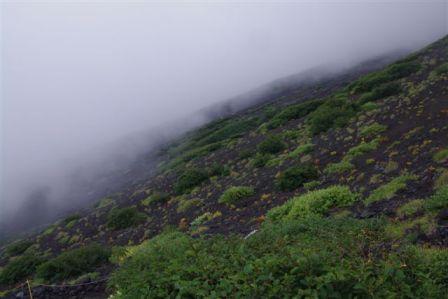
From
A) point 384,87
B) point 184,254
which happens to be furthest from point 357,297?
point 384,87

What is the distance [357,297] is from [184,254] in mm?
2606

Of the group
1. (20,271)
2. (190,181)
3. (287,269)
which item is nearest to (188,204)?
(190,181)

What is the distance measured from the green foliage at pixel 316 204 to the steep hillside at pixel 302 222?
0.13 feet

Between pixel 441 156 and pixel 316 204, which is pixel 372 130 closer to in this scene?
pixel 441 156

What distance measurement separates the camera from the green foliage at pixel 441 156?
36.5 feet

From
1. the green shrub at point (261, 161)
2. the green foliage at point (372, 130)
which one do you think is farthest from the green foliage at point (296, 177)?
the green shrub at point (261, 161)

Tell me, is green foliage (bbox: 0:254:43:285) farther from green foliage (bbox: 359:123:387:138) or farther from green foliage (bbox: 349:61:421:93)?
green foliage (bbox: 349:61:421:93)

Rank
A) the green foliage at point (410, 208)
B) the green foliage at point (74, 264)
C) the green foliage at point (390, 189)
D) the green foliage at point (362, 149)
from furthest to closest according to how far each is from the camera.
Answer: the green foliage at point (362, 149)
the green foliage at point (74, 264)
the green foliage at point (390, 189)
the green foliage at point (410, 208)

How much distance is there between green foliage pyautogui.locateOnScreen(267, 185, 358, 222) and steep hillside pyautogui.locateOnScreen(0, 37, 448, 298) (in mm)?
39

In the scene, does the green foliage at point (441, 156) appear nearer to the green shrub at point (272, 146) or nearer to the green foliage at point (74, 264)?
the green foliage at point (74, 264)

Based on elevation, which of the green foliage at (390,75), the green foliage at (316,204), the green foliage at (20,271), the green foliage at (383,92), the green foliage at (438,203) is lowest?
the green foliage at (20,271)

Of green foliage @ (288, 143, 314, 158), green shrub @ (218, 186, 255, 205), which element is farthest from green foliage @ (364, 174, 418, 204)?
green foliage @ (288, 143, 314, 158)

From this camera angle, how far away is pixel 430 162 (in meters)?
11.5

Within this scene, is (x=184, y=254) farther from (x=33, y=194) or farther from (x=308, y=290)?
(x=33, y=194)
